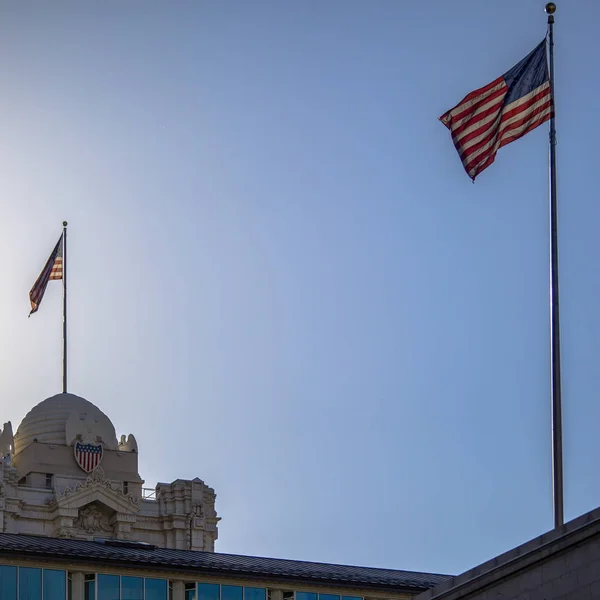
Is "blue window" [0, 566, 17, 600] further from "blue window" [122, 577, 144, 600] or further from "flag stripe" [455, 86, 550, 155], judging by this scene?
"flag stripe" [455, 86, 550, 155]

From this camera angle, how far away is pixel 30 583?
74.8 metres

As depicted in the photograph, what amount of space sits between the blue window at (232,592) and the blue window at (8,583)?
8831mm

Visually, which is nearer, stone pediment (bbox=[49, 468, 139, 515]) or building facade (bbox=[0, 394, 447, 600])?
building facade (bbox=[0, 394, 447, 600])

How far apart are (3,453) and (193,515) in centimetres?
1469

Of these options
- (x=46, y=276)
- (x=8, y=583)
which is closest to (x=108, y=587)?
(x=8, y=583)

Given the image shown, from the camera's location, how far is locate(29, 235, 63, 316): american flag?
12812 centimetres

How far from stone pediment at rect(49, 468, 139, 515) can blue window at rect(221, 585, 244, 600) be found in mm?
50707

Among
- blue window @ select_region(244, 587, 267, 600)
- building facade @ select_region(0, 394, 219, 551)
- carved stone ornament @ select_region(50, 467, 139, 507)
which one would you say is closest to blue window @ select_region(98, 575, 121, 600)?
blue window @ select_region(244, 587, 267, 600)

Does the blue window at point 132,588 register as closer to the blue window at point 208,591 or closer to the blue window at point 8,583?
the blue window at point 208,591

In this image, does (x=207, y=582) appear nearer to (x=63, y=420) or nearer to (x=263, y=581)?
(x=263, y=581)

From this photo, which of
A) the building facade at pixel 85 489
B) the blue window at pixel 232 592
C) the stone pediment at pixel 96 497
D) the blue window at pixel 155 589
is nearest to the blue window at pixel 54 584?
the blue window at pixel 155 589

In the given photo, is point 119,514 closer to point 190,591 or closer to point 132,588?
point 190,591

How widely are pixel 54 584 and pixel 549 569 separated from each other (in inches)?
1121

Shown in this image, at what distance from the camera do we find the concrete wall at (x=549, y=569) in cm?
5059
